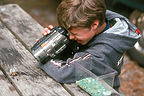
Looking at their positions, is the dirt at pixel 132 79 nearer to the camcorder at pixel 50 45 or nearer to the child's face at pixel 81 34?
the child's face at pixel 81 34

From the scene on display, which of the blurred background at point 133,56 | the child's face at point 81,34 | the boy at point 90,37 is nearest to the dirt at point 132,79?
the blurred background at point 133,56

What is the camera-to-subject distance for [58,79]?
149 cm

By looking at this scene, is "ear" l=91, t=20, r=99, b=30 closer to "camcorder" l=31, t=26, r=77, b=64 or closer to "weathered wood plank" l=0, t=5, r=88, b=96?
"camcorder" l=31, t=26, r=77, b=64

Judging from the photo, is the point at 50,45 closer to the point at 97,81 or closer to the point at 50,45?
the point at 50,45

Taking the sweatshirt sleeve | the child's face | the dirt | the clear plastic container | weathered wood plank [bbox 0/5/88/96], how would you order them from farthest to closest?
the dirt < weathered wood plank [bbox 0/5/88/96] < the child's face < the sweatshirt sleeve < the clear plastic container

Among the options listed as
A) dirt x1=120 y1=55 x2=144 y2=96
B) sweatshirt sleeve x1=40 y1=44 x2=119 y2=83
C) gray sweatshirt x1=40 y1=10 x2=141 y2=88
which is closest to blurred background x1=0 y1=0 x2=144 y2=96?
dirt x1=120 y1=55 x2=144 y2=96

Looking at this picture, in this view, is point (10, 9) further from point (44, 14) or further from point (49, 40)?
point (44, 14)

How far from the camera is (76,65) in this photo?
145 centimetres

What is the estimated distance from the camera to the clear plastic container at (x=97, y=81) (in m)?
1.29

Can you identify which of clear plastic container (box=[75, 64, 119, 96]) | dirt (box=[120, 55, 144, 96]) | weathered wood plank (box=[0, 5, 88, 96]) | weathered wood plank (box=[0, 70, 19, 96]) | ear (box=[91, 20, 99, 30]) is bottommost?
dirt (box=[120, 55, 144, 96])

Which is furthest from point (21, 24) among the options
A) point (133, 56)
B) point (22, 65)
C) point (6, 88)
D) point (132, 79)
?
point (133, 56)

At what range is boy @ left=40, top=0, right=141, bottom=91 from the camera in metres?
1.54

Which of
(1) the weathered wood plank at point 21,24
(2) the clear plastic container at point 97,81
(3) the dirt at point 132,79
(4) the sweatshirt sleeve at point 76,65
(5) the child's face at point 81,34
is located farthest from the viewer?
(3) the dirt at point 132,79

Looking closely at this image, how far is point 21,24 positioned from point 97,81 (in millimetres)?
1119
